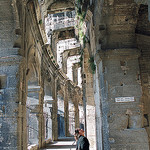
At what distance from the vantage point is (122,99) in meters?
6.05

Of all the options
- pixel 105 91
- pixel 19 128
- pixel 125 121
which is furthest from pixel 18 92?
pixel 125 121

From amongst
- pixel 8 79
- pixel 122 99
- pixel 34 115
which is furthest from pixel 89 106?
pixel 8 79

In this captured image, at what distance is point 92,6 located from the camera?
754cm

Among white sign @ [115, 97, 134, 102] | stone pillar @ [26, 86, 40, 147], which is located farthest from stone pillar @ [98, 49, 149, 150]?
stone pillar @ [26, 86, 40, 147]

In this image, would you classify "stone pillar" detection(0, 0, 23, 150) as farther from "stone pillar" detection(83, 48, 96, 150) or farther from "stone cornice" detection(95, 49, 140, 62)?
"stone pillar" detection(83, 48, 96, 150)

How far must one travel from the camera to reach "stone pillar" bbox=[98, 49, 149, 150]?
5.81m

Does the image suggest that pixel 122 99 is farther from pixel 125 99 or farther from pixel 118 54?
pixel 118 54

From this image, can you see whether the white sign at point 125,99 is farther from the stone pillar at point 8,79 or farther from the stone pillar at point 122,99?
the stone pillar at point 8,79

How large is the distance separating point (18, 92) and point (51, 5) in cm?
1058

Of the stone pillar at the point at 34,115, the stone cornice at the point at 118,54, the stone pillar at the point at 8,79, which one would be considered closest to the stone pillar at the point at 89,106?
the stone pillar at the point at 34,115

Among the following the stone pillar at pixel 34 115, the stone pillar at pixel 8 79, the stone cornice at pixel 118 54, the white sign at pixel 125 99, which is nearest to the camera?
the white sign at pixel 125 99

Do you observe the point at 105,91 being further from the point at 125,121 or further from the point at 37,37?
the point at 37,37

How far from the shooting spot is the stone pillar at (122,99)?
5.81 metres

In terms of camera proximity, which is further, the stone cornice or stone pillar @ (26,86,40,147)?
stone pillar @ (26,86,40,147)
